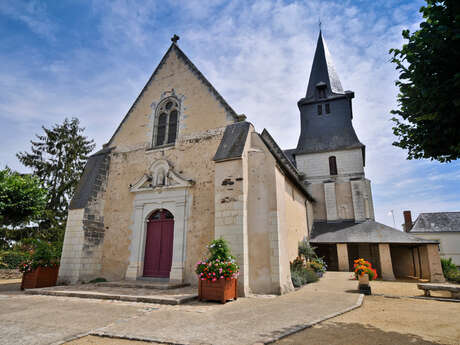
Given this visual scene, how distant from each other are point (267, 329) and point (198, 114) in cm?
750

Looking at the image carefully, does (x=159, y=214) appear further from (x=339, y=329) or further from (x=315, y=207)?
(x=315, y=207)

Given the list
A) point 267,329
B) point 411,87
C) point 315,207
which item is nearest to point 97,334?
point 267,329

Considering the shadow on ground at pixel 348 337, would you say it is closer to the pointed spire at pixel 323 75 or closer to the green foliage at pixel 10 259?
the green foliage at pixel 10 259

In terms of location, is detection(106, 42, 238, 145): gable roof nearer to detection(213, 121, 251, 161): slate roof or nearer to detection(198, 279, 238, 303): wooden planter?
detection(213, 121, 251, 161): slate roof

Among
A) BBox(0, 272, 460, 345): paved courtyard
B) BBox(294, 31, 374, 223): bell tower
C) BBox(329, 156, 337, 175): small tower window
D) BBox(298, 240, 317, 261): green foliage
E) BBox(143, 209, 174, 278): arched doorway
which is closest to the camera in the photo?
BBox(0, 272, 460, 345): paved courtyard

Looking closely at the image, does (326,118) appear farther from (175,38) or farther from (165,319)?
(165,319)

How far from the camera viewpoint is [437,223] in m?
27.7

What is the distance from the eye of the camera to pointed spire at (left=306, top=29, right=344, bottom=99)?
2273cm

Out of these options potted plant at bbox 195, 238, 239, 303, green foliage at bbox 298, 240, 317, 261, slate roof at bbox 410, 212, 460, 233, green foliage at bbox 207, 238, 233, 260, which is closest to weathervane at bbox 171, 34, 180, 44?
green foliage at bbox 207, 238, 233, 260

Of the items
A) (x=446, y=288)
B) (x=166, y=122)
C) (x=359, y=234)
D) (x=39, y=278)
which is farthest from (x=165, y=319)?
(x=359, y=234)

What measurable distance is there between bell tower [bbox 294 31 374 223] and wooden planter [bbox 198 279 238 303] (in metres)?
14.7

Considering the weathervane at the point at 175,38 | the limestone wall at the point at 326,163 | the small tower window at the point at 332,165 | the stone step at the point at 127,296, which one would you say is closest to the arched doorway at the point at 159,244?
the stone step at the point at 127,296

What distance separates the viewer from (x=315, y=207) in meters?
19.9

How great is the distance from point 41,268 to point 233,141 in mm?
7295
